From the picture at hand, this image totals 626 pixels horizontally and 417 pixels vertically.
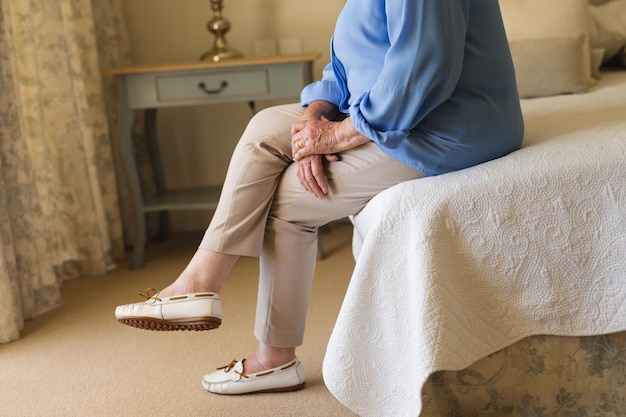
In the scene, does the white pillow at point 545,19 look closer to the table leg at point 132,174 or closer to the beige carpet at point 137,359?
the beige carpet at point 137,359

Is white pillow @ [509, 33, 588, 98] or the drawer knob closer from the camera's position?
white pillow @ [509, 33, 588, 98]

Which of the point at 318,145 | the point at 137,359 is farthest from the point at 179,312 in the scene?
the point at 137,359

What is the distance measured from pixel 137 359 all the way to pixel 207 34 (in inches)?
67.1

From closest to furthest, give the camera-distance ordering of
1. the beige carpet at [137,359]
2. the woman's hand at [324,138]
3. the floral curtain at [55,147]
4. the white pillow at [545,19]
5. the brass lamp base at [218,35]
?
the woman's hand at [324,138], the beige carpet at [137,359], the floral curtain at [55,147], the white pillow at [545,19], the brass lamp base at [218,35]

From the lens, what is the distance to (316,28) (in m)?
3.22

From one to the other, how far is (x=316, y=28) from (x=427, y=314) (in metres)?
2.17

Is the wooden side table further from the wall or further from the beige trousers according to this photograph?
the beige trousers

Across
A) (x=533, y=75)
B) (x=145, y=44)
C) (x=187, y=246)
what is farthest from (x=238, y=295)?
(x=145, y=44)

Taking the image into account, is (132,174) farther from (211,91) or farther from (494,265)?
(494,265)

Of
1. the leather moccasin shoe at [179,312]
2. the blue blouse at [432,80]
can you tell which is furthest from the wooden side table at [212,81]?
the leather moccasin shoe at [179,312]

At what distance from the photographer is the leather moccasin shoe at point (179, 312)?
1511 mm

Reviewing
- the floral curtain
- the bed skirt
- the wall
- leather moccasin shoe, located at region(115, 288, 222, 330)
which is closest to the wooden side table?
the floral curtain

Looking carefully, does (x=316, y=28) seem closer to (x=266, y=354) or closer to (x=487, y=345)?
(x=266, y=354)

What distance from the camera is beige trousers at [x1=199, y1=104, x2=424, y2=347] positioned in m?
1.48
